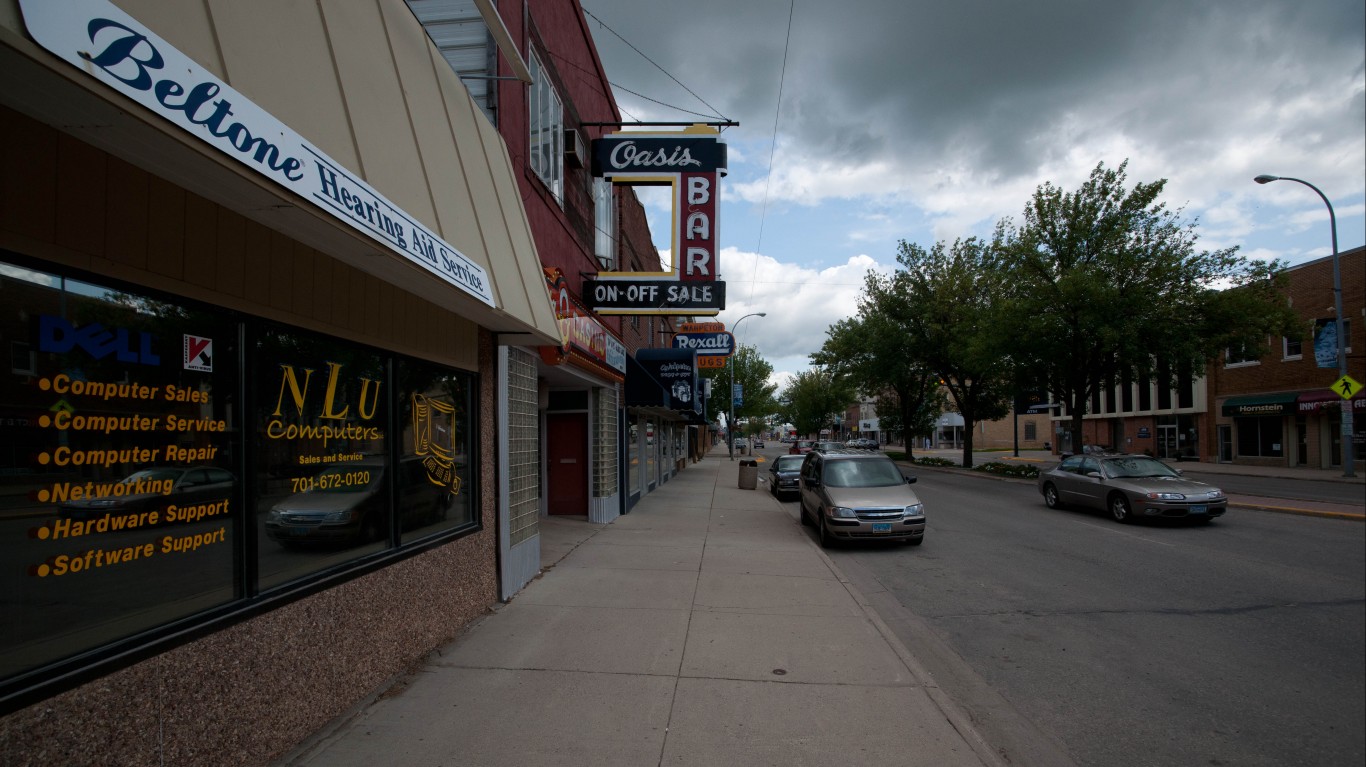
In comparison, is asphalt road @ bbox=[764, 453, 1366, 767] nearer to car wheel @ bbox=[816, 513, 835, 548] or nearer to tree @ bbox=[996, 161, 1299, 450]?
car wheel @ bbox=[816, 513, 835, 548]

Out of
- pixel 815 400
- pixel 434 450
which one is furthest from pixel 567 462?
pixel 815 400

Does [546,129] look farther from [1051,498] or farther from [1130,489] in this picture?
[1051,498]

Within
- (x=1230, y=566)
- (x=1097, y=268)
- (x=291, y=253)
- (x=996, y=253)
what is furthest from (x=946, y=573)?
(x=996, y=253)

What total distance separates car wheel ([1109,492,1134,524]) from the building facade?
1298 centimetres

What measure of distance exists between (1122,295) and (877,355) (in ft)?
46.0

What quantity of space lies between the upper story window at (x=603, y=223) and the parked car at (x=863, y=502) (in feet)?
19.1

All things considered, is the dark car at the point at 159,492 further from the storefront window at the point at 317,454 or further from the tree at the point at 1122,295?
the tree at the point at 1122,295

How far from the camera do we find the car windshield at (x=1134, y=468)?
13.9 meters

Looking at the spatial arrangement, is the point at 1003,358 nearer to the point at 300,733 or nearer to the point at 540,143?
the point at 540,143

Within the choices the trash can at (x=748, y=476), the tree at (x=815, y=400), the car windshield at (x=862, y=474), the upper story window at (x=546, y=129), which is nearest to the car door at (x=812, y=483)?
the car windshield at (x=862, y=474)

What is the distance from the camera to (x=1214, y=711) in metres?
4.86

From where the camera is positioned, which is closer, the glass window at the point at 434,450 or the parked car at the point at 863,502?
the glass window at the point at 434,450

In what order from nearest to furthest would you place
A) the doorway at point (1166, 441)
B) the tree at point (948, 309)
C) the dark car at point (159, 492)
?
the dark car at point (159, 492), the tree at point (948, 309), the doorway at point (1166, 441)

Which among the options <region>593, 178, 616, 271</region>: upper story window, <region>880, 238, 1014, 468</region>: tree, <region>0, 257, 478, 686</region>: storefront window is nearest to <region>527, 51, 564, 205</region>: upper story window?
<region>593, 178, 616, 271</region>: upper story window
